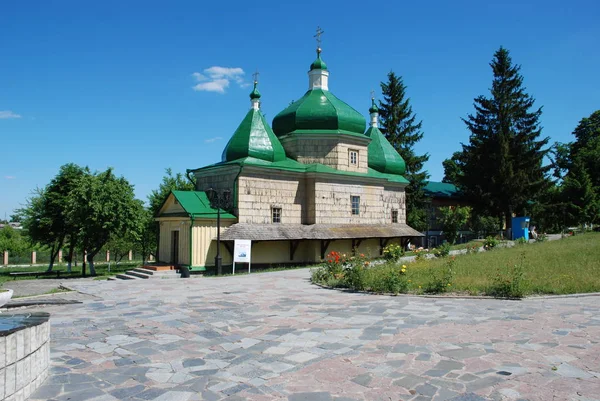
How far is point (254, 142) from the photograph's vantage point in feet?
75.6

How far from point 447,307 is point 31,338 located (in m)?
8.25

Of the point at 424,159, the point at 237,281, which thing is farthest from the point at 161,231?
the point at 424,159

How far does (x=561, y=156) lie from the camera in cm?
5519

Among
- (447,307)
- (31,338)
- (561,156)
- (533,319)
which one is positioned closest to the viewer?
(31,338)

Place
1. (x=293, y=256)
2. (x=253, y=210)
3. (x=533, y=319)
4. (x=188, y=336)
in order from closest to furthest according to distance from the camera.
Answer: (x=188, y=336) → (x=533, y=319) → (x=253, y=210) → (x=293, y=256)

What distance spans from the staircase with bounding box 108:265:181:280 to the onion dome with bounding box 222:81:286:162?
6.43 m

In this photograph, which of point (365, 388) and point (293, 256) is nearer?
point (365, 388)

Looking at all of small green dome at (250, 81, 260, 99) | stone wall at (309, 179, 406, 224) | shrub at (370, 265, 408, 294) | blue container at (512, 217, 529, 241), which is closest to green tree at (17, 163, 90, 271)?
small green dome at (250, 81, 260, 99)

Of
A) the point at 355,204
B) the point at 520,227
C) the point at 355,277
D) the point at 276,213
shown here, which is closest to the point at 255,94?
the point at 276,213

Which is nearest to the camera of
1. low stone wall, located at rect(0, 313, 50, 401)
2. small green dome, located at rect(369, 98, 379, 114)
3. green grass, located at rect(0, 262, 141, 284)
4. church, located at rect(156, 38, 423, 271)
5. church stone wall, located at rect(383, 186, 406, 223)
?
low stone wall, located at rect(0, 313, 50, 401)

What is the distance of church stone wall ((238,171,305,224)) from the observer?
21891mm

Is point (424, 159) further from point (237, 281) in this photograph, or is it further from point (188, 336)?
point (188, 336)

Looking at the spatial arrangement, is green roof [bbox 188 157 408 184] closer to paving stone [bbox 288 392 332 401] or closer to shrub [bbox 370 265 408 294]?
shrub [bbox 370 265 408 294]

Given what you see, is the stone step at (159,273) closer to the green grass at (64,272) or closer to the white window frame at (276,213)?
the green grass at (64,272)
